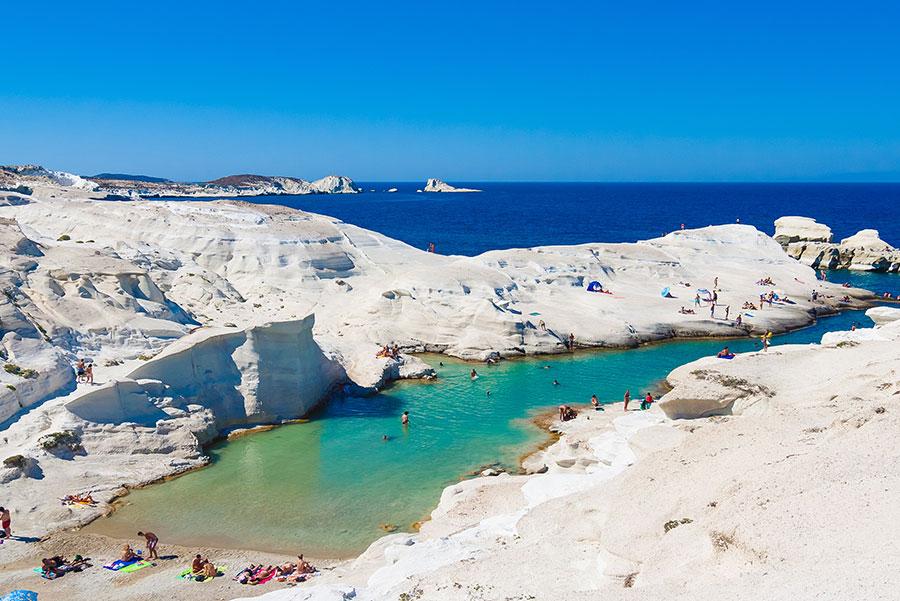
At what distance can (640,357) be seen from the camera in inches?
1512

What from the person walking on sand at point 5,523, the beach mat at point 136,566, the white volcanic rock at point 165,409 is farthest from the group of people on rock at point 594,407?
the person walking on sand at point 5,523

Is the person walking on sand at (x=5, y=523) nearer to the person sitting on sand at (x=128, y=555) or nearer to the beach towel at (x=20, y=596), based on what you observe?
the person sitting on sand at (x=128, y=555)

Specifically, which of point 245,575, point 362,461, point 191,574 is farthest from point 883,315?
point 191,574

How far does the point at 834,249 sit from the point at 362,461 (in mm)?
60854

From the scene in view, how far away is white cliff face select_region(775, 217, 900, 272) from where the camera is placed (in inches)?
2667

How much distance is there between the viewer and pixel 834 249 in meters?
69.8

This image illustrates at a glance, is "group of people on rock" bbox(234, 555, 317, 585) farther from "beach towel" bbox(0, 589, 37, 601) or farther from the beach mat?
"beach towel" bbox(0, 589, 37, 601)

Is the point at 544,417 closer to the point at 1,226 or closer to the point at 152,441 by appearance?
the point at 152,441

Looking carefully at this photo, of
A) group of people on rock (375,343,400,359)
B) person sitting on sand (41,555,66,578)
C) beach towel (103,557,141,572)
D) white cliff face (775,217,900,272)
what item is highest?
white cliff face (775,217,900,272)

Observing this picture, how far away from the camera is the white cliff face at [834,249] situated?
67.8m

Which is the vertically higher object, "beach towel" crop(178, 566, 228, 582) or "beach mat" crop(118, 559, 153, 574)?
"beach towel" crop(178, 566, 228, 582)

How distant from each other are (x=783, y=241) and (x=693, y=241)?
1651 centimetres

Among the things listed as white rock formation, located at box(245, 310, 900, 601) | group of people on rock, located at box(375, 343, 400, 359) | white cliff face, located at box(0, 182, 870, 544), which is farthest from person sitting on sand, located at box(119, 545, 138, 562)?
group of people on rock, located at box(375, 343, 400, 359)

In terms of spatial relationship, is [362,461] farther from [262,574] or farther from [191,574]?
[191,574]
